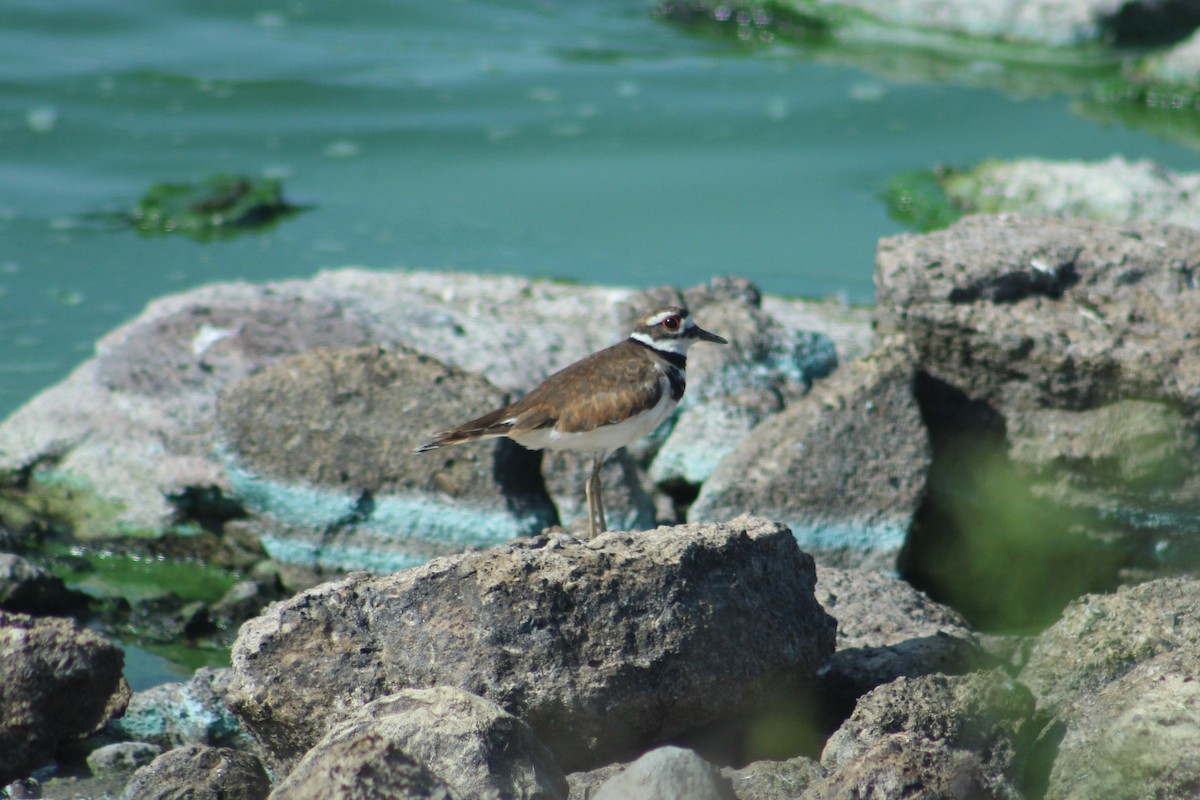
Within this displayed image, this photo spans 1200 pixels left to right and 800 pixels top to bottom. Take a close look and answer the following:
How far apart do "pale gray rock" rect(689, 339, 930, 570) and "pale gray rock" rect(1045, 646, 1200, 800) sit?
220cm

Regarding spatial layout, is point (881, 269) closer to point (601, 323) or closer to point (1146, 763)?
point (601, 323)

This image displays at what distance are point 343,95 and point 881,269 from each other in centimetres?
1113

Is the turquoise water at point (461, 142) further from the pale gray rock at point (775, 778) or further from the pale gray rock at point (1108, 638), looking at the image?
the pale gray rock at point (775, 778)

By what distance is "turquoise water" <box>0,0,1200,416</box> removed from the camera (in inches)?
499

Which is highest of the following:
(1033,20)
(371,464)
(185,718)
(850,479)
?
(1033,20)

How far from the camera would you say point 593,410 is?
6352 millimetres

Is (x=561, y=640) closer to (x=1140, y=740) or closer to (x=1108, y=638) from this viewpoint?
(x=1140, y=740)

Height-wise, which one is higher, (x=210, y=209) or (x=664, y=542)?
(x=664, y=542)

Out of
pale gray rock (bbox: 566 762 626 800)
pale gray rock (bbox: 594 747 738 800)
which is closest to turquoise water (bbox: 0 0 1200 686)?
pale gray rock (bbox: 566 762 626 800)

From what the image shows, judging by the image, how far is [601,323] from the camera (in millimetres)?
9727

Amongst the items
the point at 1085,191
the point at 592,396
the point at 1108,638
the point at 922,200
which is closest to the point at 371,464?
the point at 592,396

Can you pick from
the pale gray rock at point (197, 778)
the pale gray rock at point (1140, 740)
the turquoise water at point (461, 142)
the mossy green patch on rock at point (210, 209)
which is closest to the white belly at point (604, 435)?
the pale gray rock at point (197, 778)

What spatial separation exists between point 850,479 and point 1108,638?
79.4 inches

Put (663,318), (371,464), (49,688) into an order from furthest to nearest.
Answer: (371,464) < (663,318) < (49,688)
